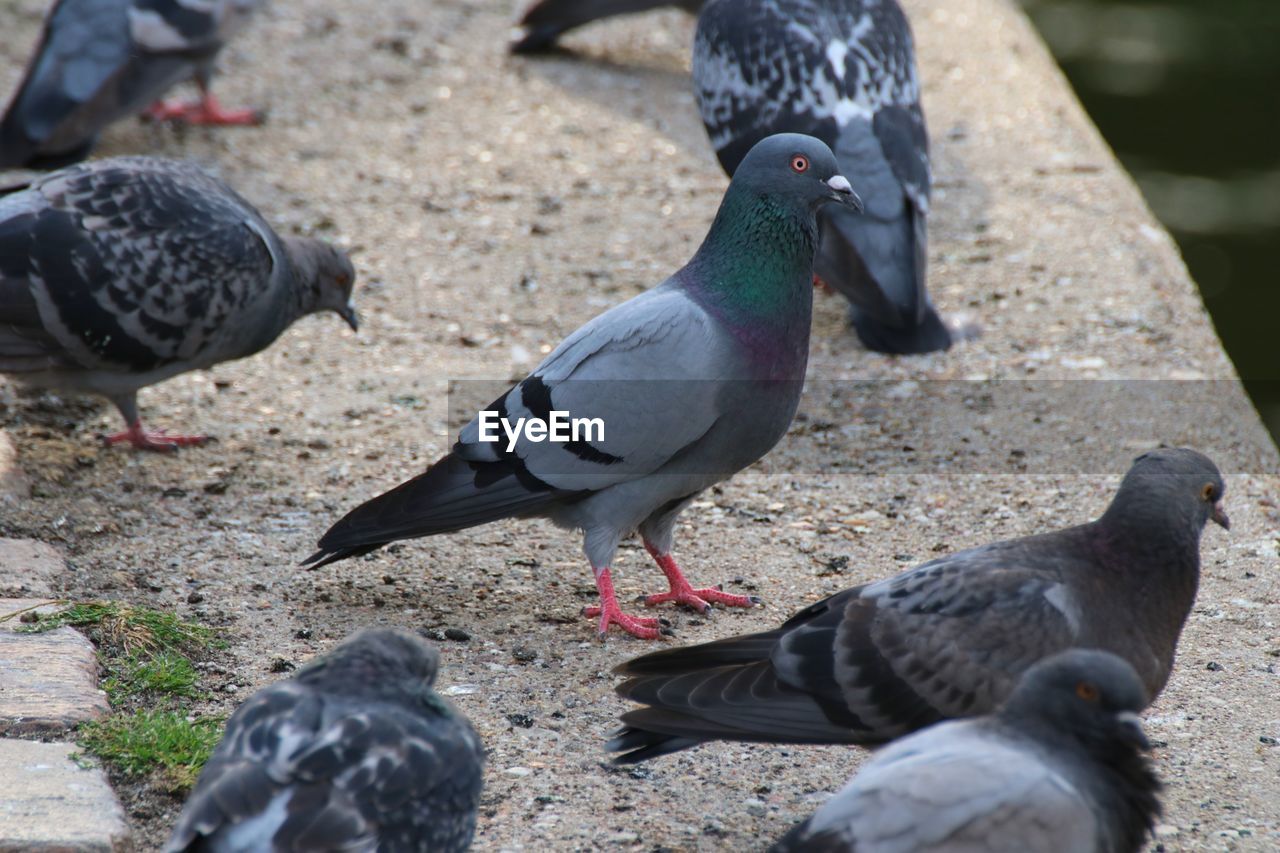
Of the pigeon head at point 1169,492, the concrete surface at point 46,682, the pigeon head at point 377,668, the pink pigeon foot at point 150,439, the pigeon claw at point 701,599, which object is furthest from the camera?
the pink pigeon foot at point 150,439

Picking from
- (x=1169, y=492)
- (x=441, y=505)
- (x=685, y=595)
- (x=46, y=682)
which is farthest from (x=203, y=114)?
(x=1169, y=492)

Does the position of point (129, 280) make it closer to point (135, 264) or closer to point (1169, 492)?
point (135, 264)

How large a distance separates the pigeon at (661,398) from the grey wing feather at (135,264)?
45.4 inches

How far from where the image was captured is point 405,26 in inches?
376

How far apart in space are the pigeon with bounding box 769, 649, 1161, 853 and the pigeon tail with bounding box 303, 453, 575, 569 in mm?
1795

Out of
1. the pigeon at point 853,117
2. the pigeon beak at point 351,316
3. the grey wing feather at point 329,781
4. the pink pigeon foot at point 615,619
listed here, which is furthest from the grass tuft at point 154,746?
the pigeon at point 853,117

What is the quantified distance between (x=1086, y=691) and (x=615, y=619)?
6.19 ft

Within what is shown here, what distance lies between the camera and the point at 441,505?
4430mm

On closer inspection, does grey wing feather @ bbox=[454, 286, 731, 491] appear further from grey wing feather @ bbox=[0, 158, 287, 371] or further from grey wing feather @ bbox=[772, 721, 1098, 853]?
grey wing feather @ bbox=[772, 721, 1098, 853]

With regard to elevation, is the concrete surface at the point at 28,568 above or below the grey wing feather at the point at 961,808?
below

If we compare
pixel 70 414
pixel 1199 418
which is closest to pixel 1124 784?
pixel 1199 418

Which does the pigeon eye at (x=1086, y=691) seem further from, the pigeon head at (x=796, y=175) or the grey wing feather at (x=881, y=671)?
the pigeon head at (x=796, y=175)

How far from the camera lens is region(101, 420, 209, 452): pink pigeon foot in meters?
5.45

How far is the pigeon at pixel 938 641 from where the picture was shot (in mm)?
3332
